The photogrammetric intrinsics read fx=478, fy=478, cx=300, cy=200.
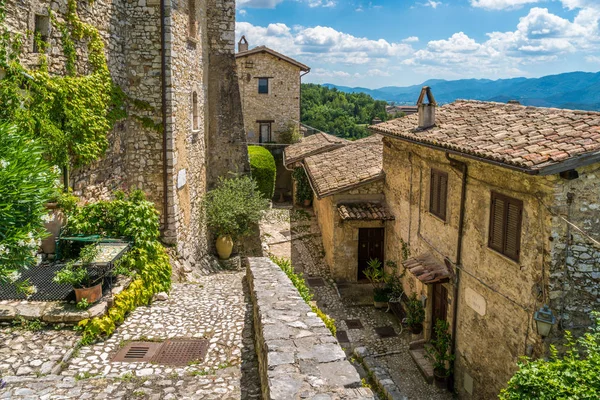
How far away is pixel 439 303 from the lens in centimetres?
1105

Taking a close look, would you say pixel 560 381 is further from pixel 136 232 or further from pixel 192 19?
pixel 192 19

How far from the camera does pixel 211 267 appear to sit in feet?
46.7

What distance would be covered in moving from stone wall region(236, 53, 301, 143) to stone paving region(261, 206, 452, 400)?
11888mm

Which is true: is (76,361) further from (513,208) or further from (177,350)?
(513,208)

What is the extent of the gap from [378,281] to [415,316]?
304cm

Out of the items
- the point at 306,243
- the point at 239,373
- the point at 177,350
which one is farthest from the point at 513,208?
the point at 306,243

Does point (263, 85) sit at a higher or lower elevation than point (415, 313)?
higher

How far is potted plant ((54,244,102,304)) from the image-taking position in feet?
21.9

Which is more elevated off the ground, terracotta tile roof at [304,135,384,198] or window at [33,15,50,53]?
window at [33,15,50,53]

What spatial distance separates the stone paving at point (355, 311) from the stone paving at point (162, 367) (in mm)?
3951

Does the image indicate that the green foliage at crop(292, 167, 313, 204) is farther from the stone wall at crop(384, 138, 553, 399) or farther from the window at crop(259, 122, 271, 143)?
the stone wall at crop(384, 138, 553, 399)

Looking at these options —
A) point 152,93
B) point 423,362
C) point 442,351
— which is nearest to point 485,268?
point 442,351

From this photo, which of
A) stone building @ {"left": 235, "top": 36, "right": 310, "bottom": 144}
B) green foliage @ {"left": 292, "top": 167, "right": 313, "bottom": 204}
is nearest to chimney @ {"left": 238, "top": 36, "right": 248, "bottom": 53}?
stone building @ {"left": 235, "top": 36, "right": 310, "bottom": 144}

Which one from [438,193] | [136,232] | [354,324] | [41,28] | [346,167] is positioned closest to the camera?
[41,28]
